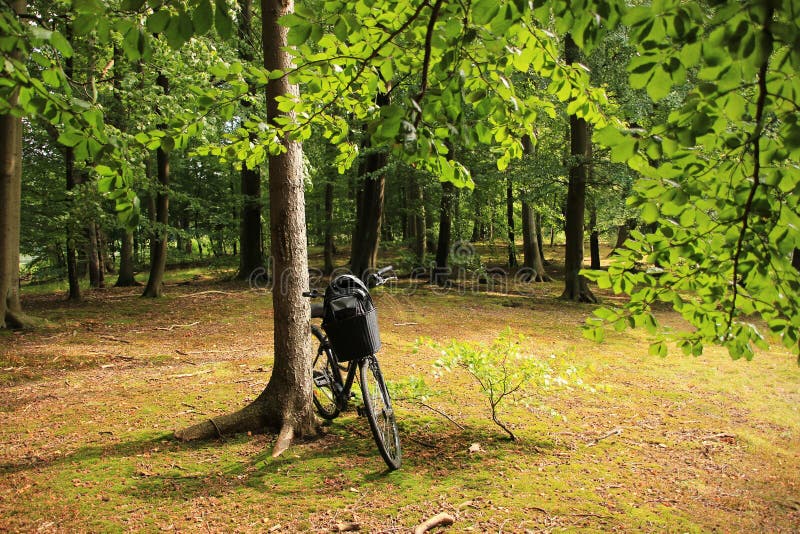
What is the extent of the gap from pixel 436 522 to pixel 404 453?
1.05m

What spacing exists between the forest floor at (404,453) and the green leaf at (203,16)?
2672mm

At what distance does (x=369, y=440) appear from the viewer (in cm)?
406

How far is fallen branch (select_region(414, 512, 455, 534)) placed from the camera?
2.78 m

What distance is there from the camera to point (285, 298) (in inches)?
154

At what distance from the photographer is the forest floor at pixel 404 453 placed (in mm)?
2973

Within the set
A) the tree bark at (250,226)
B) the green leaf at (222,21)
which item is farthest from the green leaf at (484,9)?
the tree bark at (250,226)

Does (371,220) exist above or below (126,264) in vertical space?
above

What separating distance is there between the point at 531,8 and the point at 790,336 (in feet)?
4.12

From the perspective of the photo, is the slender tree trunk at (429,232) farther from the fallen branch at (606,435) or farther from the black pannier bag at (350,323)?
the black pannier bag at (350,323)

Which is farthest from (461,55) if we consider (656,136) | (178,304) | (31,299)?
(31,299)

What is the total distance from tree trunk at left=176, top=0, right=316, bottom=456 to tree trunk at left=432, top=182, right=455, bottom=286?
11.1 m

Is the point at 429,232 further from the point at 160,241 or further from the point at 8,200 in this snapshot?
the point at 8,200

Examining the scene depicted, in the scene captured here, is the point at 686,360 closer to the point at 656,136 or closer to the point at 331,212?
the point at 656,136

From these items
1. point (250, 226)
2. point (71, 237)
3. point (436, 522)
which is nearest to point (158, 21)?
point (436, 522)
